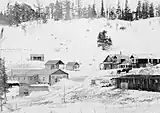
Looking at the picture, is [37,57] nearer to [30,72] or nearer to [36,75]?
[30,72]

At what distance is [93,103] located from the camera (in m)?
41.5

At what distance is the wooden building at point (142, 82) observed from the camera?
4654 centimetres

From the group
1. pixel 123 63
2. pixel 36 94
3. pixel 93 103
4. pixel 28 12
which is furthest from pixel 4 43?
pixel 93 103

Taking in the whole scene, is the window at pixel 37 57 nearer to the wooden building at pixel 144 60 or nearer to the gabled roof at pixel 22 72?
the gabled roof at pixel 22 72

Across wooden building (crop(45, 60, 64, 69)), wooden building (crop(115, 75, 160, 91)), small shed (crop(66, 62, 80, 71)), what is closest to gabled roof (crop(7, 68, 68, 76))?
wooden building (crop(45, 60, 64, 69))

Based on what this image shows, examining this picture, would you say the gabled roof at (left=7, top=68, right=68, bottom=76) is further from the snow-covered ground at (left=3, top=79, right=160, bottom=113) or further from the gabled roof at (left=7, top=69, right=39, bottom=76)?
the snow-covered ground at (left=3, top=79, right=160, bottom=113)

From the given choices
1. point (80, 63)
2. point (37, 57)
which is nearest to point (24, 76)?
point (80, 63)

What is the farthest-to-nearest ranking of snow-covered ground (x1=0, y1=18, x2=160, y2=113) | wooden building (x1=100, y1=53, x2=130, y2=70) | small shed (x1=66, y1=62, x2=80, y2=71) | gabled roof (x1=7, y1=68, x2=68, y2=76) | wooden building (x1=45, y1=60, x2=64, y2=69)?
snow-covered ground (x1=0, y1=18, x2=160, y2=113) → wooden building (x1=45, y1=60, x2=64, y2=69) → small shed (x1=66, y1=62, x2=80, y2=71) → wooden building (x1=100, y1=53, x2=130, y2=70) → gabled roof (x1=7, y1=68, x2=68, y2=76)

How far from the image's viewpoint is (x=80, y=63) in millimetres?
93375

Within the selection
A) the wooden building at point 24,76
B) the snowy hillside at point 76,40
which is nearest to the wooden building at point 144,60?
the snowy hillside at point 76,40

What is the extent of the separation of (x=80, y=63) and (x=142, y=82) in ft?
148

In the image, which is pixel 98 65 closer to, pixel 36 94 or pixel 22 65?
pixel 22 65

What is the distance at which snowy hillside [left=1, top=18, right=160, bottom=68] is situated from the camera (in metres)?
100

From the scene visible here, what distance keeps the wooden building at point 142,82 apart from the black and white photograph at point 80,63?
116 mm
